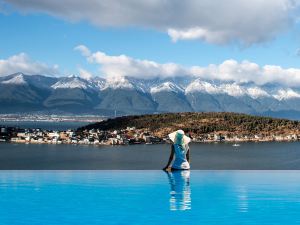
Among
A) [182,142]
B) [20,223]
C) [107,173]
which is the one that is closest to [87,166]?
[107,173]

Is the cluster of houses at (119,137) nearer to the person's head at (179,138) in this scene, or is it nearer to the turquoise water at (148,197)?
the turquoise water at (148,197)

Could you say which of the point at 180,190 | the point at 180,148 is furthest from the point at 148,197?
the point at 180,148

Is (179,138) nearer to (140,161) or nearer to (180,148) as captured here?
(180,148)

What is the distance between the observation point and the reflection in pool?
A: 47.6ft

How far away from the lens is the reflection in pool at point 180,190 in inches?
572

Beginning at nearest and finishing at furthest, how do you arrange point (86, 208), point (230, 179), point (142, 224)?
point (142, 224) → point (86, 208) → point (230, 179)

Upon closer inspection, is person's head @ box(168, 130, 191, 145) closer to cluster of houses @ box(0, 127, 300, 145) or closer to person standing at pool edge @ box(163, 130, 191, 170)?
person standing at pool edge @ box(163, 130, 191, 170)

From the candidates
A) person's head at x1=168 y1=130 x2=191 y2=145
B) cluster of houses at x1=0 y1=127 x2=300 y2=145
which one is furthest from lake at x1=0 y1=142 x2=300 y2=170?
person's head at x1=168 y1=130 x2=191 y2=145

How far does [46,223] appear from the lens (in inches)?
489

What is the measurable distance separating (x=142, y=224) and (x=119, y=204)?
244 cm

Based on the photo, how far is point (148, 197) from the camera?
1578cm

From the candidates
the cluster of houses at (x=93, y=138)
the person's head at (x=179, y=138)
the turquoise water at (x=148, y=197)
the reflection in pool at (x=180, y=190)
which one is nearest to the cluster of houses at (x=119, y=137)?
the cluster of houses at (x=93, y=138)

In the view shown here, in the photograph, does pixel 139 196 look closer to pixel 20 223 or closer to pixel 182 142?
pixel 182 142

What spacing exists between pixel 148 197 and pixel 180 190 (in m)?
1.48
